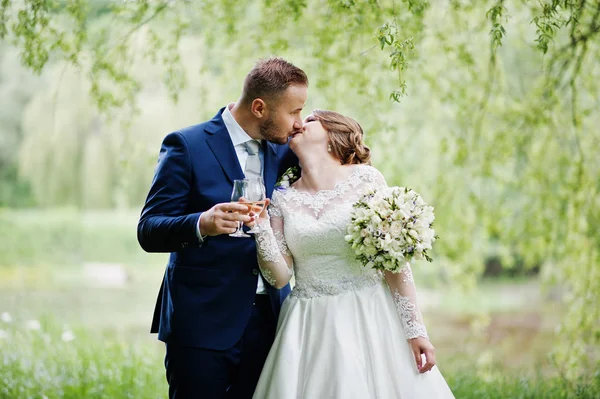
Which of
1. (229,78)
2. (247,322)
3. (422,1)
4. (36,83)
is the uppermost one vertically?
(36,83)

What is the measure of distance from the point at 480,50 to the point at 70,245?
12536 mm

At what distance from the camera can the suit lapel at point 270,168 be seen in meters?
3.39

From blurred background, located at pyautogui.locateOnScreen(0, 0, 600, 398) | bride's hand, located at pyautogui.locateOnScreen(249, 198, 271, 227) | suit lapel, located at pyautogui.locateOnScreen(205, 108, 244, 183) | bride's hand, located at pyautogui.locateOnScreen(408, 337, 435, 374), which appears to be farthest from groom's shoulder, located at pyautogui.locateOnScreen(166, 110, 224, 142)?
bride's hand, located at pyautogui.locateOnScreen(408, 337, 435, 374)

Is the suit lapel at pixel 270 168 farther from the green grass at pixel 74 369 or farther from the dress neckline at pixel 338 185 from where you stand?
the green grass at pixel 74 369

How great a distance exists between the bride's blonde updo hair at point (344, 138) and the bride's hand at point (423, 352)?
928mm

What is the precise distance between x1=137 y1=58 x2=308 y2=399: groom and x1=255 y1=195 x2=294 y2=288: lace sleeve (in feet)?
0.27

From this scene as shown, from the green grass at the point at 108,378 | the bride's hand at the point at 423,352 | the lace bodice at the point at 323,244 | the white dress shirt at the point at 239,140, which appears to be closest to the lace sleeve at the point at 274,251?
the lace bodice at the point at 323,244

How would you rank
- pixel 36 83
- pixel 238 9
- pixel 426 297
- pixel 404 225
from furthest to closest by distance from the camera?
pixel 426 297 → pixel 36 83 → pixel 238 9 → pixel 404 225

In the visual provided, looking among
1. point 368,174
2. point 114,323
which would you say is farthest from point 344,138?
point 114,323

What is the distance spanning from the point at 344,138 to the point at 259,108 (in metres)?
0.45

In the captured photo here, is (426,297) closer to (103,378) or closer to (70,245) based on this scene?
(70,245)

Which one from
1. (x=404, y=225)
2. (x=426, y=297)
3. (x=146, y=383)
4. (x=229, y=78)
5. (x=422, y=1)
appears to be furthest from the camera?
(x=426, y=297)

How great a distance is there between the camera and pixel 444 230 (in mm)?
7320

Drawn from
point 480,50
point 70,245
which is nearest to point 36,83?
point 70,245
